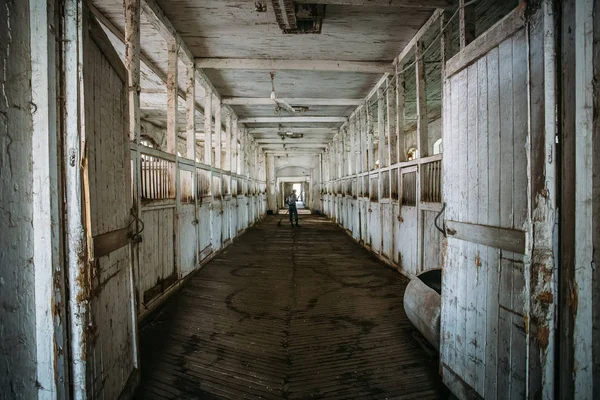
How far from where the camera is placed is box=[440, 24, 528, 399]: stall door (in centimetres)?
170

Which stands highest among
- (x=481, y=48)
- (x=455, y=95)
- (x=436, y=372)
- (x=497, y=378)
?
(x=481, y=48)

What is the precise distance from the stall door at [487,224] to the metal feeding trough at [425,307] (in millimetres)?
248

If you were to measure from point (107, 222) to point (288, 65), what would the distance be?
5162 millimetres

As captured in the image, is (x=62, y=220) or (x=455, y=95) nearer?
(x=62, y=220)

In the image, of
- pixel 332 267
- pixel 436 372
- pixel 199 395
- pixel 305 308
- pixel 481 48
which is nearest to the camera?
pixel 481 48

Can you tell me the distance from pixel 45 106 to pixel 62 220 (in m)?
0.61

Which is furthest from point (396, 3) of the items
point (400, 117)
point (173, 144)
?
point (173, 144)

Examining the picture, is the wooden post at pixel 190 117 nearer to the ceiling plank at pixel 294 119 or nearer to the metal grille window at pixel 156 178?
the metal grille window at pixel 156 178

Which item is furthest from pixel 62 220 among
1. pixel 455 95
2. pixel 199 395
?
pixel 455 95

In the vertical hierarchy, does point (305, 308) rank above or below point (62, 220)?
below

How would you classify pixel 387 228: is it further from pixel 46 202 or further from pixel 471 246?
pixel 46 202

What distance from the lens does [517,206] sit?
1704 millimetres

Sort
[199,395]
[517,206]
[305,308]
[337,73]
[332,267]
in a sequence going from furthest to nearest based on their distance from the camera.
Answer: [337,73]
[332,267]
[305,308]
[199,395]
[517,206]

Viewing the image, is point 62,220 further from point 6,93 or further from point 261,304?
point 261,304
